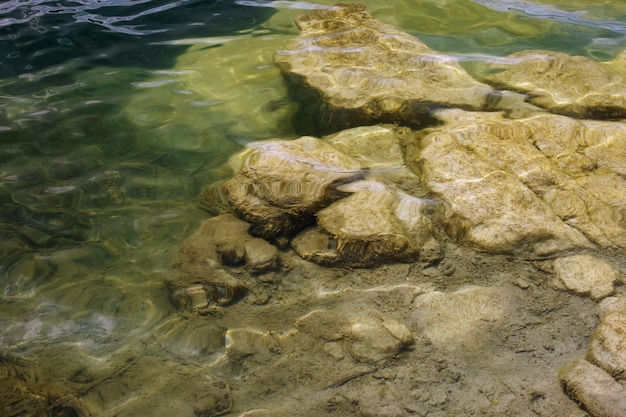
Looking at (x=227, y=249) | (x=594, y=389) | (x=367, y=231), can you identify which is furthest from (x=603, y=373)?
(x=227, y=249)

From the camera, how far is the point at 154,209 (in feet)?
11.6

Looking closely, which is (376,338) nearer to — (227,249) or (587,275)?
(227,249)

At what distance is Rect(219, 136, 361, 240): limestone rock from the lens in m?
3.24

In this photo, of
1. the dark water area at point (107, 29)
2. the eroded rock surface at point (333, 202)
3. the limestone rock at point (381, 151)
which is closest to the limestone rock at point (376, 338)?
the eroded rock surface at point (333, 202)

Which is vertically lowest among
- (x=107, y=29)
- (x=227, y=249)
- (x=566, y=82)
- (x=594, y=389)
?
(x=594, y=389)

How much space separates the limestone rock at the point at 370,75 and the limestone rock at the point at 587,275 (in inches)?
65.5

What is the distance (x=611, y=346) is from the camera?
2338 millimetres

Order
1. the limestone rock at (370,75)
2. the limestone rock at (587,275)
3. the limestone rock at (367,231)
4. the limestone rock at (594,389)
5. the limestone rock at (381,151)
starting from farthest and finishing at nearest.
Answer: the limestone rock at (370,75) < the limestone rock at (381,151) < the limestone rock at (367,231) < the limestone rock at (587,275) < the limestone rock at (594,389)

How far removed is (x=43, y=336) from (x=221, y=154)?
191cm

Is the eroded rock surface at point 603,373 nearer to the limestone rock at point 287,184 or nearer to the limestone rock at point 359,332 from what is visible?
the limestone rock at point 359,332

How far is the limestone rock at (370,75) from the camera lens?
169 inches

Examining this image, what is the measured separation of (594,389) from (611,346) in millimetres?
231

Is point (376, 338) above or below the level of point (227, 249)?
below

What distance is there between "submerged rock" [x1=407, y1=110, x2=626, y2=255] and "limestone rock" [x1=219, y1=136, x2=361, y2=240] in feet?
1.88
